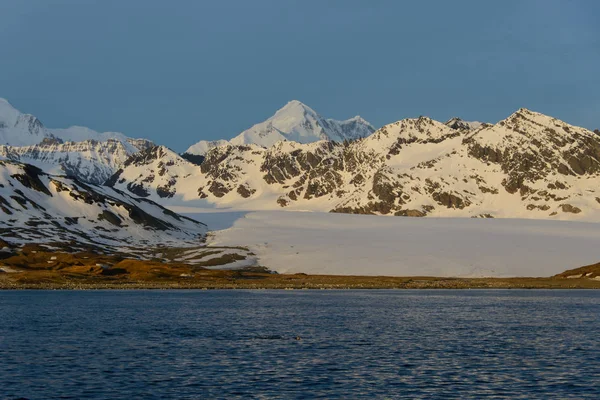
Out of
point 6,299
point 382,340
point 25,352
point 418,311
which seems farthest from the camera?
point 6,299

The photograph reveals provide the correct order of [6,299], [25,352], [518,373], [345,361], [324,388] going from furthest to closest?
[6,299] → [25,352] → [345,361] → [518,373] → [324,388]

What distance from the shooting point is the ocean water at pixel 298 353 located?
2053 inches

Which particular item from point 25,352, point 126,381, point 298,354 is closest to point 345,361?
point 298,354

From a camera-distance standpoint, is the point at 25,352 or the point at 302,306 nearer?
the point at 25,352

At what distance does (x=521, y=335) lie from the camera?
8475cm

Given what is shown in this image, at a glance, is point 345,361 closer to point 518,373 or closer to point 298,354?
point 298,354

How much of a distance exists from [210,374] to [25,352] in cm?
2083

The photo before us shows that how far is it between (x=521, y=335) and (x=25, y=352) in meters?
49.0

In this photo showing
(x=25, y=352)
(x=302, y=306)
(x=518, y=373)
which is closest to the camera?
(x=518, y=373)

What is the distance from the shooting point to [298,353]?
6912 centimetres

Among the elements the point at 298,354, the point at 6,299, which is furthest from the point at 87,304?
the point at 298,354

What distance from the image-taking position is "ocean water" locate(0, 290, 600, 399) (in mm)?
52156

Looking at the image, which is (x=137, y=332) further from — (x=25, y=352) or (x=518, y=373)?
(x=518, y=373)

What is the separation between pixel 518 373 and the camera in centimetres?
5822
